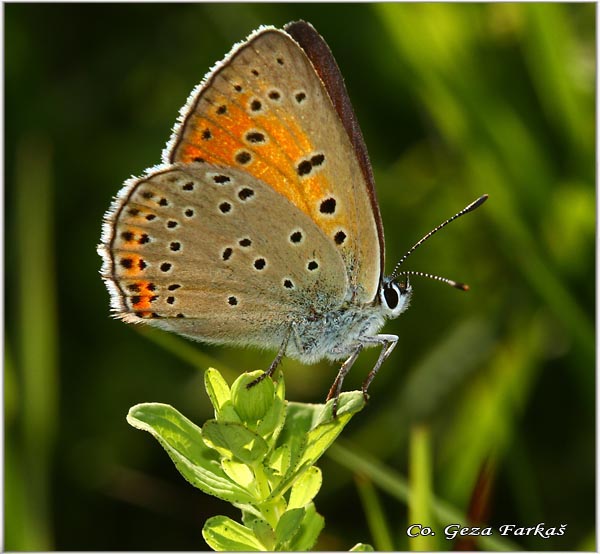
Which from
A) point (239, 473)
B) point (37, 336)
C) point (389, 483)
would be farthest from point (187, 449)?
point (37, 336)

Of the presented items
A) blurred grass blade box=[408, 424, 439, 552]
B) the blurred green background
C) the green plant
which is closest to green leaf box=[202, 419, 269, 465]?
the green plant

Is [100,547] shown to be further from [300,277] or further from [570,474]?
[570,474]

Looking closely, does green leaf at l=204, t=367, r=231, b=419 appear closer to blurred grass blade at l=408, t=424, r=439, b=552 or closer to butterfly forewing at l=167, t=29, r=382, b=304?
blurred grass blade at l=408, t=424, r=439, b=552

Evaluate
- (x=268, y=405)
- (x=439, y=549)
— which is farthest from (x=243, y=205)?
(x=439, y=549)

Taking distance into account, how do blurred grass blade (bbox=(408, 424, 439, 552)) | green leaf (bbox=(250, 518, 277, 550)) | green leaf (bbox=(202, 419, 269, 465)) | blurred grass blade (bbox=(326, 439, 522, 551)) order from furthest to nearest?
blurred grass blade (bbox=(326, 439, 522, 551)) < blurred grass blade (bbox=(408, 424, 439, 552)) < green leaf (bbox=(250, 518, 277, 550)) < green leaf (bbox=(202, 419, 269, 465))

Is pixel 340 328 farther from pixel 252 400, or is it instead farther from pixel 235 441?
pixel 235 441

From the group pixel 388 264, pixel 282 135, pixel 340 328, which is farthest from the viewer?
pixel 388 264
